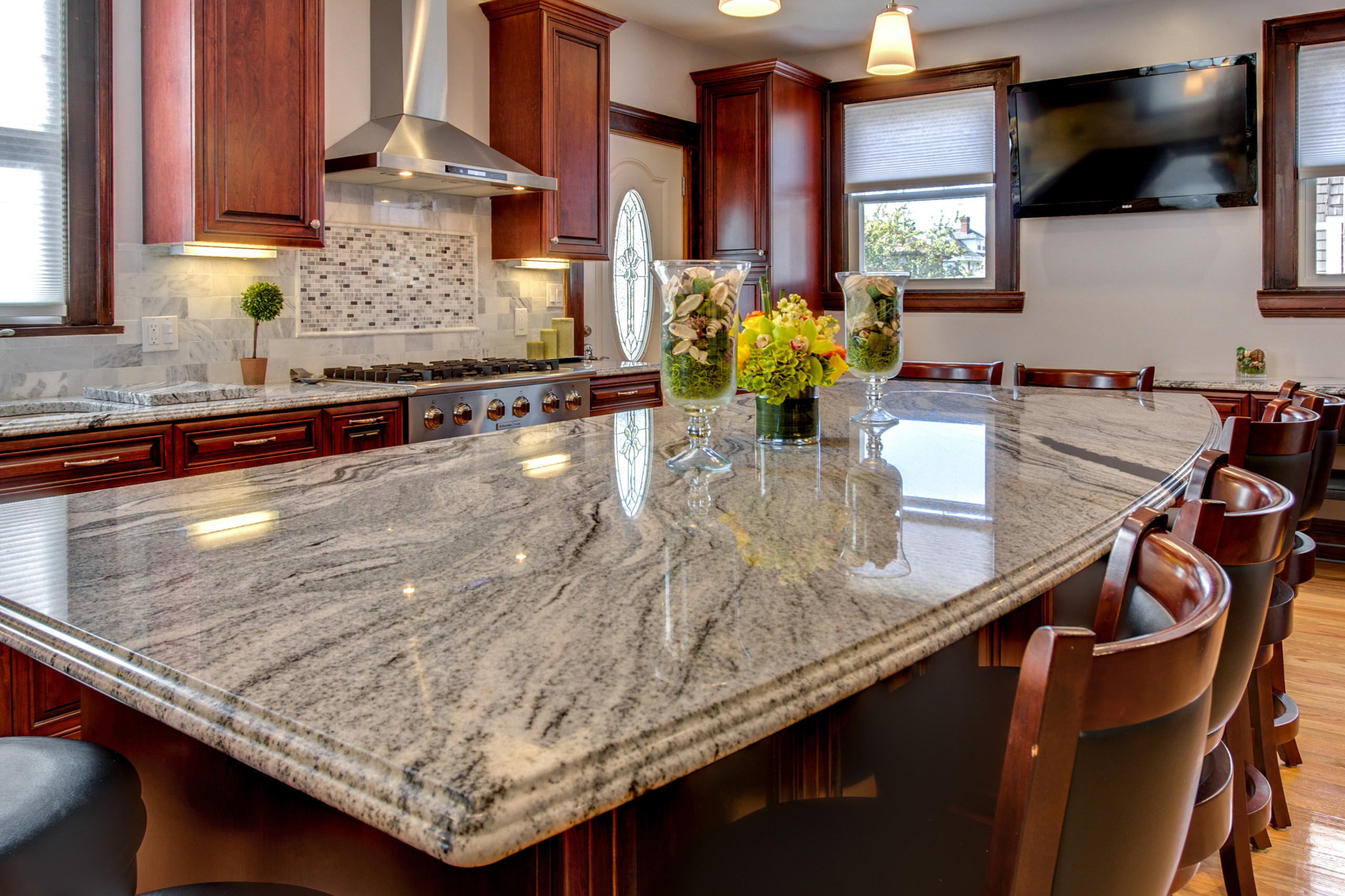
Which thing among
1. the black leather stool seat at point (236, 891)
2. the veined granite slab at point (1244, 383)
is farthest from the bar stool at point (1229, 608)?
the veined granite slab at point (1244, 383)

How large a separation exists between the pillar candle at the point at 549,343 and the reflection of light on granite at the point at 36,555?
131 inches

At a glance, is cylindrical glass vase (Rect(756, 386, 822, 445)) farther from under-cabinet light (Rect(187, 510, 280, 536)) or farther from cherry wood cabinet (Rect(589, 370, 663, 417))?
cherry wood cabinet (Rect(589, 370, 663, 417))

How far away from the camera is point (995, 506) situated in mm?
1332

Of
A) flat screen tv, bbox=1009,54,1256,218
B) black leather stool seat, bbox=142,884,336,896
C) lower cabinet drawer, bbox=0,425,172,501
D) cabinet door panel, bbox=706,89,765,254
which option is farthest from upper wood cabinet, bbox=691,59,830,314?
black leather stool seat, bbox=142,884,336,896

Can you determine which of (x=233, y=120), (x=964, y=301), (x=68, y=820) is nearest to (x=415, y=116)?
(x=233, y=120)

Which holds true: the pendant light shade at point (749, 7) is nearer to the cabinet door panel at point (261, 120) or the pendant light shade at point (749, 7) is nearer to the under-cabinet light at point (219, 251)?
the cabinet door panel at point (261, 120)

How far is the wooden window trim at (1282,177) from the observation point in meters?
4.60

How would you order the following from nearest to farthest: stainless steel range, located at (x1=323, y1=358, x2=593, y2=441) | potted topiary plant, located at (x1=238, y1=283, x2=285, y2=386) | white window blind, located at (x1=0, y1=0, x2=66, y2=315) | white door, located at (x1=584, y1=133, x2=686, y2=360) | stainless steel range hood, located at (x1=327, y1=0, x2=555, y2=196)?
white window blind, located at (x1=0, y1=0, x2=66, y2=315) → potted topiary plant, located at (x1=238, y1=283, x2=285, y2=386) → stainless steel range, located at (x1=323, y1=358, x2=593, y2=441) → stainless steel range hood, located at (x1=327, y1=0, x2=555, y2=196) → white door, located at (x1=584, y1=133, x2=686, y2=360)

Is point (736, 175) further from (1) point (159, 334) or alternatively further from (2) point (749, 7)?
(1) point (159, 334)

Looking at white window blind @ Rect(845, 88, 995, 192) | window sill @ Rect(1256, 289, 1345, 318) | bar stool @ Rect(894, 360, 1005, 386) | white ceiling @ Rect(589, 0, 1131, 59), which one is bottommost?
bar stool @ Rect(894, 360, 1005, 386)

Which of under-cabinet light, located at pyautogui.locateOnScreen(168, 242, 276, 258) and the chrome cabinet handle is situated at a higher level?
under-cabinet light, located at pyautogui.locateOnScreen(168, 242, 276, 258)

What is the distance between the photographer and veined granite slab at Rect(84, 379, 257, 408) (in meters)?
2.97

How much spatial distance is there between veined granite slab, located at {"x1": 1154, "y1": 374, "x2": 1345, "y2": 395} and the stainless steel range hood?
317 cm

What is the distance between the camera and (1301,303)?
4.65 metres
